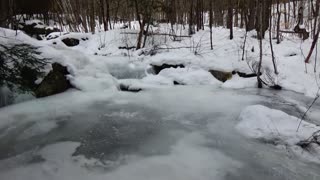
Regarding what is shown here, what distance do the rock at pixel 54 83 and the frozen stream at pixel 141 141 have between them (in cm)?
29

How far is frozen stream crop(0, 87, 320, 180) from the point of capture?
325 centimetres

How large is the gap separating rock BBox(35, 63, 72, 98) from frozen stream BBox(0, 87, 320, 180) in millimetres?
289

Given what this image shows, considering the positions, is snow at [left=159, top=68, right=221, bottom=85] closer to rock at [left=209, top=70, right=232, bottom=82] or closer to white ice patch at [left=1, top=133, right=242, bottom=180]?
rock at [left=209, top=70, right=232, bottom=82]

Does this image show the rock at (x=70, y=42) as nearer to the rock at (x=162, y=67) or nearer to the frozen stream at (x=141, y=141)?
the rock at (x=162, y=67)

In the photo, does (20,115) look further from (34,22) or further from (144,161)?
(34,22)

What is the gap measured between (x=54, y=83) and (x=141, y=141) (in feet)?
10.2

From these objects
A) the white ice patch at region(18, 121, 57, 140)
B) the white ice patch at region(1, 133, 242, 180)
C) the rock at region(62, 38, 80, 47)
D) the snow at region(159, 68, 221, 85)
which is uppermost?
the rock at region(62, 38, 80, 47)

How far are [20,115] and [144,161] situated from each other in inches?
103

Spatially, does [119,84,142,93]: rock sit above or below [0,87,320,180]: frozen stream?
above

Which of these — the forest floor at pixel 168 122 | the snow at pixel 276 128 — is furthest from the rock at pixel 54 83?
the snow at pixel 276 128

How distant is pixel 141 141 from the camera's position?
4.05m

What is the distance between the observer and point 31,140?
4.12 meters

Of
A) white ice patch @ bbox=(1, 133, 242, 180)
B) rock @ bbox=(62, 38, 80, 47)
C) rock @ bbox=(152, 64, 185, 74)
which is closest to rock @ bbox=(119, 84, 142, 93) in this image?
rock @ bbox=(152, 64, 185, 74)

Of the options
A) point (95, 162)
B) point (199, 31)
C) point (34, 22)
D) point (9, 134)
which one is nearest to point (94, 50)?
point (199, 31)
